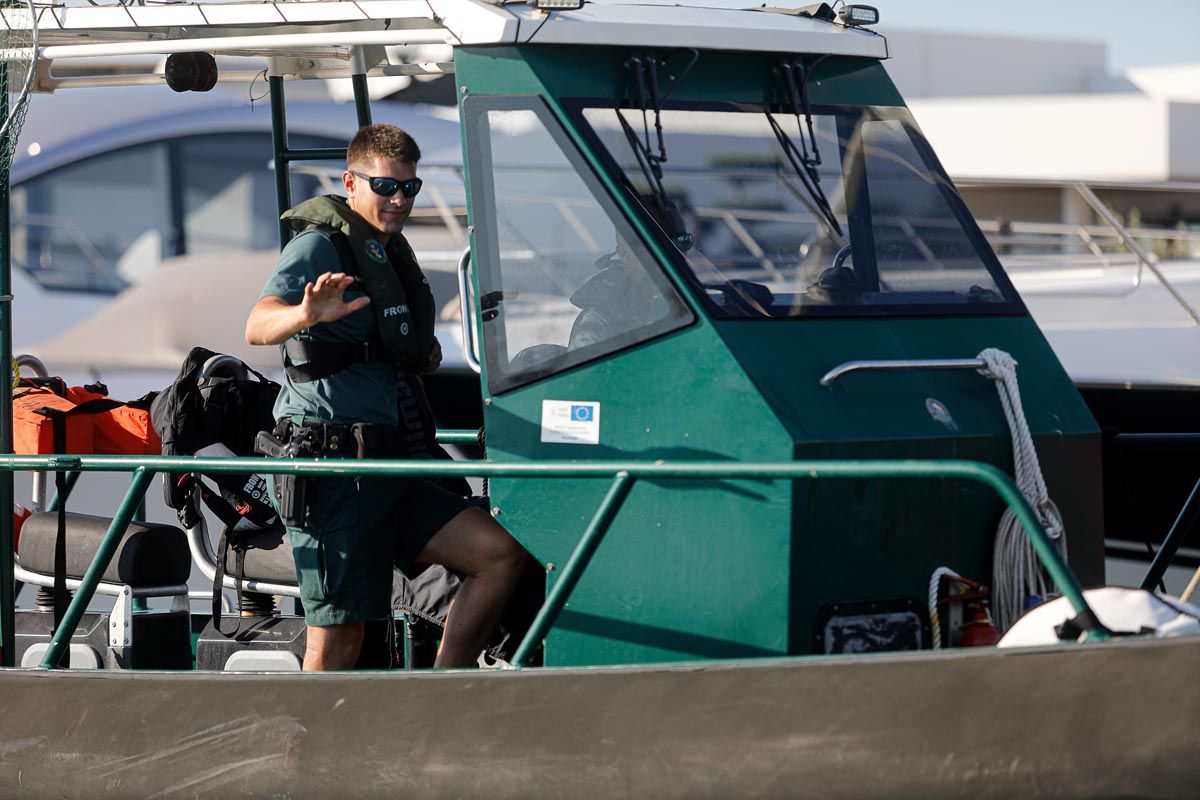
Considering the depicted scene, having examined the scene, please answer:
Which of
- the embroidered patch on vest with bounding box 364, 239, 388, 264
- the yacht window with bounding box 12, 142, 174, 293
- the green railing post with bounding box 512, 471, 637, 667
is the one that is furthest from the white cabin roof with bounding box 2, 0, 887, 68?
the yacht window with bounding box 12, 142, 174, 293

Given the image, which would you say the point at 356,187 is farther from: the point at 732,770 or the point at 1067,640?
the point at 1067,640

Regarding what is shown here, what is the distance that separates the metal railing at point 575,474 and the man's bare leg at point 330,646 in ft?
1.66

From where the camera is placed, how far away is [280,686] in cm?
352

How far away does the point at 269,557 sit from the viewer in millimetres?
4469

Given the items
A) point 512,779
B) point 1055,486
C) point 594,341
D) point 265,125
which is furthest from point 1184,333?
point 265,125

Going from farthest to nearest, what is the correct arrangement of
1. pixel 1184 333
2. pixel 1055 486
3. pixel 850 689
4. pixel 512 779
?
pixel 1184 333
pixel 1055 486
pixel 512 779
pixel 850 689

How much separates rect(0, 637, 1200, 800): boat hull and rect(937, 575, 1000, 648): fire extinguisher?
1.57ft

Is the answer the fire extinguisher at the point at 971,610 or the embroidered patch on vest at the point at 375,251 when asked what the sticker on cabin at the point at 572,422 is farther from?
the fire extinguisher at the point at 971,610

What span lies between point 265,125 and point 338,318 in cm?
1817

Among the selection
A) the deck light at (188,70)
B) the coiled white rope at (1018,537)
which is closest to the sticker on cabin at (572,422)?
the coiled white rope at (1018,537)

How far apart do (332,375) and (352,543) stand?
419 millimetres

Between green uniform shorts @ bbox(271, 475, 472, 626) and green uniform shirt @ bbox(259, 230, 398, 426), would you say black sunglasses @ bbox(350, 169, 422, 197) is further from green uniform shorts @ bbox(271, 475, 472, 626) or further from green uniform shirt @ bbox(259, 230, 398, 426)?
green uniform shorts @ bbox(271, 475, 472, 626)

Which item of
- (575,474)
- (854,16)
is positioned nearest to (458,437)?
(575,474)

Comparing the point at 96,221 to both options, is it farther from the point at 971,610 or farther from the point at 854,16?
the point at 971,610
